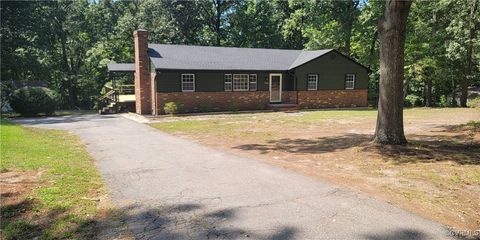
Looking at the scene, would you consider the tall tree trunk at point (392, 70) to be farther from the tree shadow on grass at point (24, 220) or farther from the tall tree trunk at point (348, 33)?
the tall tree trunk at point (348, 33)

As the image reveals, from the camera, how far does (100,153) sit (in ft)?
31.3

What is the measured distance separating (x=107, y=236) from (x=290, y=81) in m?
22.5

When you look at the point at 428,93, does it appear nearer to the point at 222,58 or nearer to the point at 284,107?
the point at 284,107

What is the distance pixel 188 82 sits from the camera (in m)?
22.2

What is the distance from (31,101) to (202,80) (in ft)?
36.5

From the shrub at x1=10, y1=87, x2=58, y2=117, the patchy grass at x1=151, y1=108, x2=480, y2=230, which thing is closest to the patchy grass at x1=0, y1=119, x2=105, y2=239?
the patchy grass at x1=151, y1=108, x2=480, y2=230

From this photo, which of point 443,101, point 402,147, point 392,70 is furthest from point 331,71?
point 402,147

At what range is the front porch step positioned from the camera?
79.3 feet

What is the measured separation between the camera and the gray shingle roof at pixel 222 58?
2223cm

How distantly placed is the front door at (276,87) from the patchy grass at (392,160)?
11.2 meters

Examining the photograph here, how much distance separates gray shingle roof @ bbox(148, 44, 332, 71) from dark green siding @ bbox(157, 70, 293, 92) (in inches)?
14.6

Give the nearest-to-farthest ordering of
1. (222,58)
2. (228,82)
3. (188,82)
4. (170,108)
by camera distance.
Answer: (170,108), (188,82), (228,82), (222,58)

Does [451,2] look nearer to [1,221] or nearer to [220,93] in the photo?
[220,93]

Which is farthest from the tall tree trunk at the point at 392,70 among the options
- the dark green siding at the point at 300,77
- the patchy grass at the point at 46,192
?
the dark green siding at the point at 300,77
